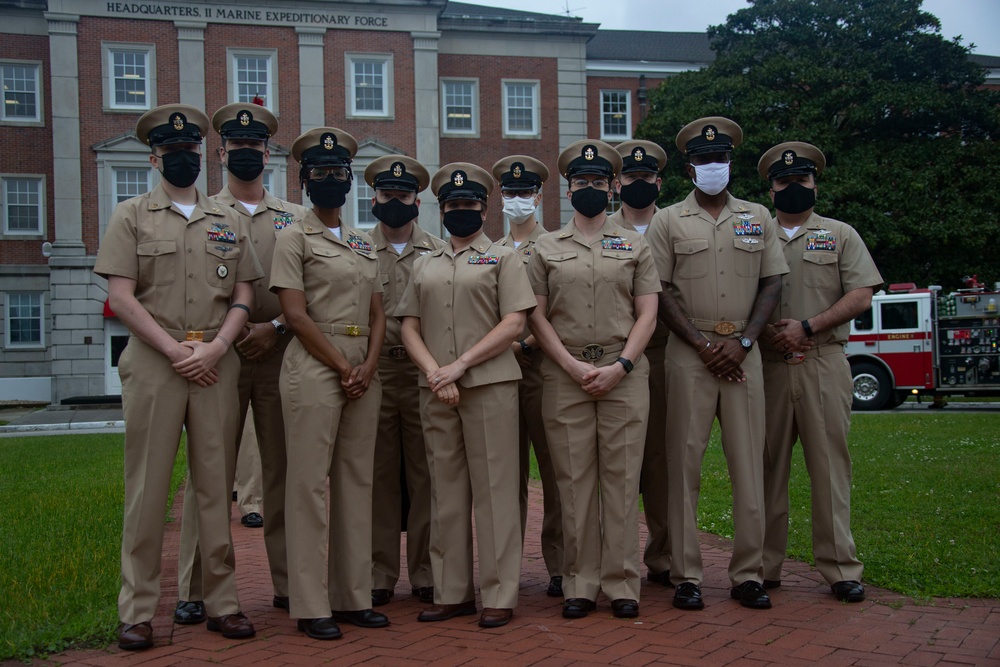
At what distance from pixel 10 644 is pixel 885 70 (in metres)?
29.1

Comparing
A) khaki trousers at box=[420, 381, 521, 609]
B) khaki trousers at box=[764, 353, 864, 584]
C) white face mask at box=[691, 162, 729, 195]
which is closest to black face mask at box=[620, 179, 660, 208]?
white face mask at box=[691, 162, 729, 195]

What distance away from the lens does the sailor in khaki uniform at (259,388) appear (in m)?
5.57

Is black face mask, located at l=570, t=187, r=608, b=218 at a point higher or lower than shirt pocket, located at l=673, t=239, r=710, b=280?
higher

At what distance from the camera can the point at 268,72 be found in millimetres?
31516

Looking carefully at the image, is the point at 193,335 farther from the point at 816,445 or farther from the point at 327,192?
the point at 816,445

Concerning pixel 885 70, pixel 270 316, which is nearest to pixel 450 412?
pixel 270 316

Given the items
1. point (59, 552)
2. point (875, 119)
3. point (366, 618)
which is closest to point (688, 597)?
point (366, 618)

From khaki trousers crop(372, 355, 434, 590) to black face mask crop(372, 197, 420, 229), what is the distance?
34.9 inches

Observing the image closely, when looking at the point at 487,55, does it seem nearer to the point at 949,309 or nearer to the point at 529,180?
the point at 949,309

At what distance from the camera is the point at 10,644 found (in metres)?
4.79

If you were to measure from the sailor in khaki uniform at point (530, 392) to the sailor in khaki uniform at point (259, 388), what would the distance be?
150cm

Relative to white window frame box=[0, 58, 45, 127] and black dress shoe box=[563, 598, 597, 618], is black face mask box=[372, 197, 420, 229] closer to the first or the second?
black dress shoe box=[563, 598, 597, 618]

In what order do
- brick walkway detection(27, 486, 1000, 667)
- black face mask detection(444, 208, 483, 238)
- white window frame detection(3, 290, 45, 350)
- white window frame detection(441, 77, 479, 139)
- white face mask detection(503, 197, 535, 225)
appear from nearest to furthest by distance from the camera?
brick walkway detection(27, 486, 1000, 667), black face mask detection(444, 208, 483, 238), white face mask detection(503, 197, 535, 225), white window frame detection(3, 290, 45, 350), white window frame detection(441, 77, 479, 139)

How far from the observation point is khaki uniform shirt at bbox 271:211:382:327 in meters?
5.46
